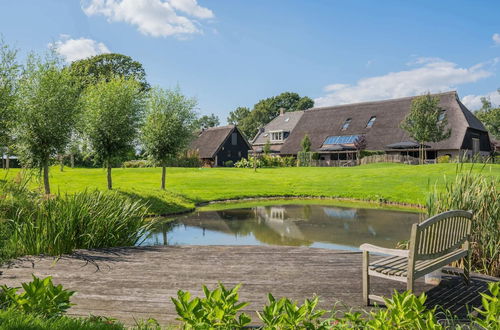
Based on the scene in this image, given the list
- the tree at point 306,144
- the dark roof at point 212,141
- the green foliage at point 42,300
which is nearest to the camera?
the green foliage at point 42,300

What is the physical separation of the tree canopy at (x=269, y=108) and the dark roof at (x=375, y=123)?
90.4ft

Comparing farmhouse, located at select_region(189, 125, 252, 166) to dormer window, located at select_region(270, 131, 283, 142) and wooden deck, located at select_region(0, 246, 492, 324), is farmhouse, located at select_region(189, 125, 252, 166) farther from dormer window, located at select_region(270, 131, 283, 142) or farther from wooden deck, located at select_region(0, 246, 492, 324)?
wooden deck, located at select_region(0, 246, 492, 324)

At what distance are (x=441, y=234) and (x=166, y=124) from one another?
16672 millimetres

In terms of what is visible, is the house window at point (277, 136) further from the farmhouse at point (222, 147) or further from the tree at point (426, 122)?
the tree at point (426, 122)

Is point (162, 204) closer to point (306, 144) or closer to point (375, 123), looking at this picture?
point (306, 144)

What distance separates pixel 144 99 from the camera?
19.4 m

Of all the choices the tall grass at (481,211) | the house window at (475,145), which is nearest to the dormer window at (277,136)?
the house window at (475,145)

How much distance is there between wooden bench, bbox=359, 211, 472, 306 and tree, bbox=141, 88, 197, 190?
1635 cm

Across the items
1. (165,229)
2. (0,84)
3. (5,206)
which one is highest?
(0,84)

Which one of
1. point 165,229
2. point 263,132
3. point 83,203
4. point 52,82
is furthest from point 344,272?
point 263,132

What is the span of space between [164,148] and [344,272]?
15936 mm

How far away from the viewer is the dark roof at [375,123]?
129 feet

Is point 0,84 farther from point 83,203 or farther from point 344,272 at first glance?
point 344,272

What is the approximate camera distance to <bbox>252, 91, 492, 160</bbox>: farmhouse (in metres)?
38.8
